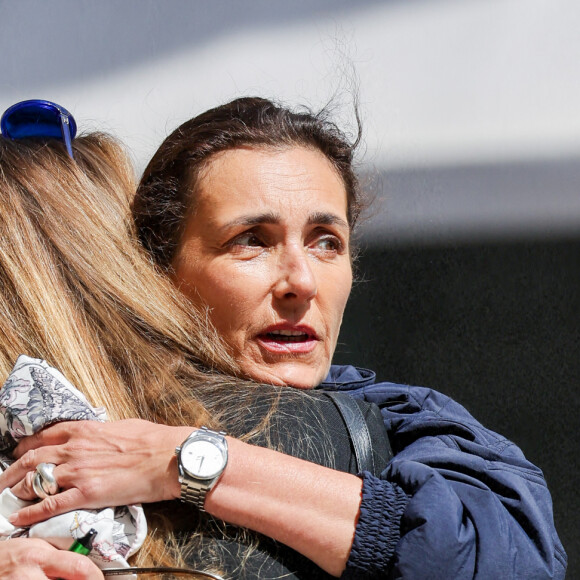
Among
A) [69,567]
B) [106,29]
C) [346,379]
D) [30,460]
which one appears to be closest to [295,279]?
[346,379]

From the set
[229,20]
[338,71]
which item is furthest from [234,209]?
[229,20]

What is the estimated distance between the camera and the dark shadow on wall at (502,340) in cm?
272

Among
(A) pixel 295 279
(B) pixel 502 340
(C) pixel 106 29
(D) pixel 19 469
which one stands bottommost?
(B) pixel 502 340

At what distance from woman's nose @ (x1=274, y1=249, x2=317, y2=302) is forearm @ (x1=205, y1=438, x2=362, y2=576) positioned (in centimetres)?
59

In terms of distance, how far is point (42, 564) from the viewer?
1.27 meters

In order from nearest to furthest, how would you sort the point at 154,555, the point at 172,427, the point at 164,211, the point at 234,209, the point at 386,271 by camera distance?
the point at 154,555
the point at 172,427
the point at 234,209
the point at 164,211
the point at 386,271

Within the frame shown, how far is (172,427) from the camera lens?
1502 mm

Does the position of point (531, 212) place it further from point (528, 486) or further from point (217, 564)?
point (217, 564)

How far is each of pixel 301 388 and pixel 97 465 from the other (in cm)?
68

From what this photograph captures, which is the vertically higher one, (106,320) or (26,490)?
(106,320)

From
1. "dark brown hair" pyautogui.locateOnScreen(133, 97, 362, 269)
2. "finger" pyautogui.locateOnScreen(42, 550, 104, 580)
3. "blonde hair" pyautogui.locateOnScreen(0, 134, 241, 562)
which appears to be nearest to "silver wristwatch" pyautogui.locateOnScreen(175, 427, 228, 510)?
"blonde hair" pyautogui.locateOnScreen(0, 134, 241, 562)

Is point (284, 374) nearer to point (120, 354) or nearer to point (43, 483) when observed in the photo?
point (120, 354)

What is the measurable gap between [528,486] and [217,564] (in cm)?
63

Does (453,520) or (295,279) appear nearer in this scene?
(453,520)
